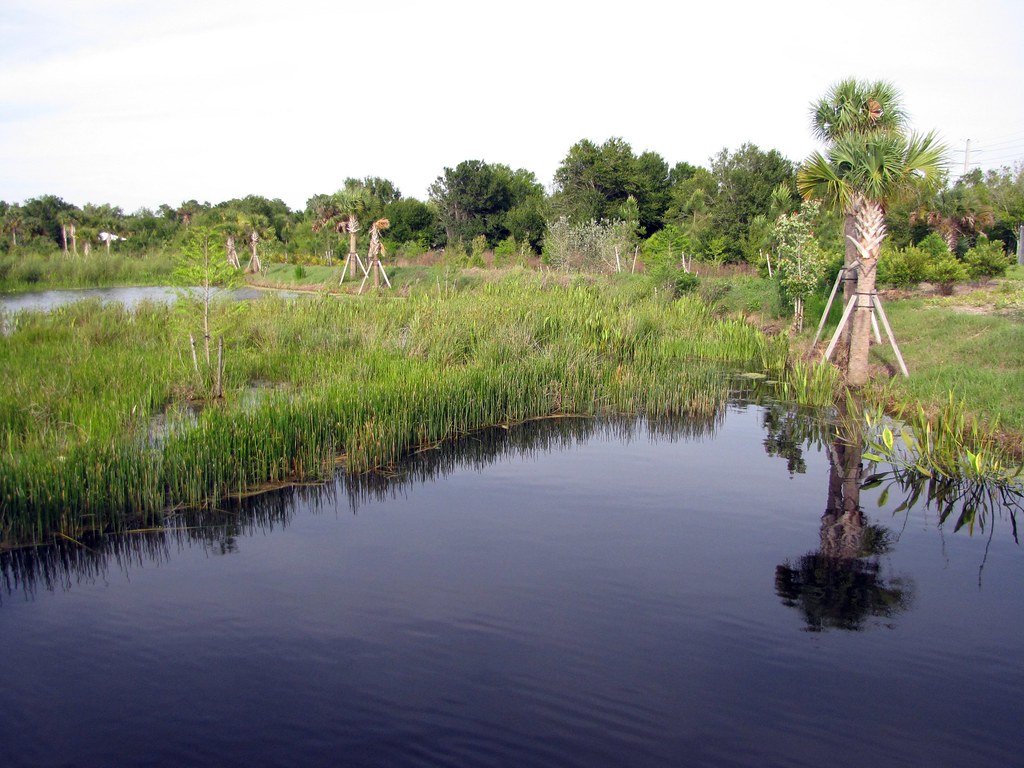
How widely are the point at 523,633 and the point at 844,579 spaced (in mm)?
2756

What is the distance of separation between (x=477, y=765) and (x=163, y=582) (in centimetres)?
324

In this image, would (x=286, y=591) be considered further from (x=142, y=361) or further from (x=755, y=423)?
(x=755, y=423)

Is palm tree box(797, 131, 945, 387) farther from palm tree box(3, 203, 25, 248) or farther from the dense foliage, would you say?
palm tree box(3, 203, 25, 248)

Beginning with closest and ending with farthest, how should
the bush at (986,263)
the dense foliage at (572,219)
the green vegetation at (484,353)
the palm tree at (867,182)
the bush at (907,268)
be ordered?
the green vegetation at (484,353) < the palm tree at (867,182) < the bush at (907,268) < the bush at (986,263) < the dense foliage at (572,219)

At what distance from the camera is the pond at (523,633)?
4.38 metres

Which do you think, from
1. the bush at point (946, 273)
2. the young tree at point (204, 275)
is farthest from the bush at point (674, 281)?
the young tree at point (204, 275)

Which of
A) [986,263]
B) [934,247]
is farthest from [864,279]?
[934,247]

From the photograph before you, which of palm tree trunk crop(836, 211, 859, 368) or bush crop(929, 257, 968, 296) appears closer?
palm tree trunk crop(836, 211, 859, 368)

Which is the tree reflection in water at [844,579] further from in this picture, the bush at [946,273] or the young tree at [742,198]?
the young tree at [742,198]

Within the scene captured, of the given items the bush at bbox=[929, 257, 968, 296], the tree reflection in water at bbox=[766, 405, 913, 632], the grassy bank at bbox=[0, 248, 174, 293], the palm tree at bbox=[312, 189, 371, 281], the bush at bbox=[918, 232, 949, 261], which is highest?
the palm tree at bbox=[312, 189, 371, 281]

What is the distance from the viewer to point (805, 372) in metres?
12.7

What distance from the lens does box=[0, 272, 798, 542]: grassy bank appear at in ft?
23.4

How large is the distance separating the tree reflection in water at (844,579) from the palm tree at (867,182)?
5.07m

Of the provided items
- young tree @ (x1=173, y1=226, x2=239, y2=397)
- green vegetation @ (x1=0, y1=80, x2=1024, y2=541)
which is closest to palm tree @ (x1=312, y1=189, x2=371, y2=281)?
green vegetation @ (x1=0, y1=80, x2=1024, y2=541)
